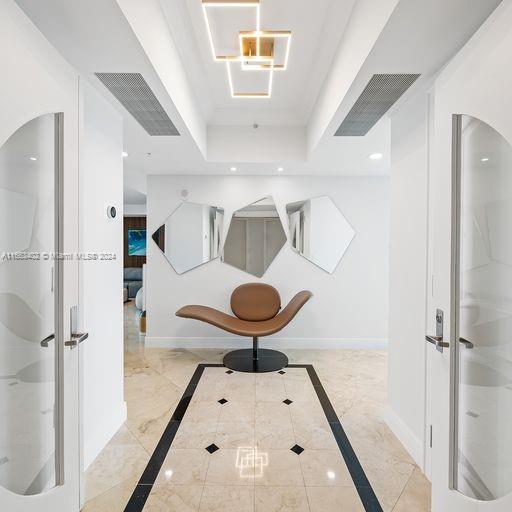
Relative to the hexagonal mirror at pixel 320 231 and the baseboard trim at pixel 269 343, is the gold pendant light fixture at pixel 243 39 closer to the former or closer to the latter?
the hexagonal mirror at pixel 320 231

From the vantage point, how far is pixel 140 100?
210 centimetres

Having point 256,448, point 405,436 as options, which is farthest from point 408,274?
point 256,448

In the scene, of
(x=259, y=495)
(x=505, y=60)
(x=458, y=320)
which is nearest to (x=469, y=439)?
(x=458, y=320)

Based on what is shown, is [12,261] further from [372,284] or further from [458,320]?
[372,284]

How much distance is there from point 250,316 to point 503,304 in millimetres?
3102

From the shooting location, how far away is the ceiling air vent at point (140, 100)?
1.83 m

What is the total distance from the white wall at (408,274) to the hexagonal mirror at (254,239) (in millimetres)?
2033

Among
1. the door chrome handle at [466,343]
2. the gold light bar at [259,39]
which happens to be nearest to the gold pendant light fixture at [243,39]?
the gold light bar at [259,39]

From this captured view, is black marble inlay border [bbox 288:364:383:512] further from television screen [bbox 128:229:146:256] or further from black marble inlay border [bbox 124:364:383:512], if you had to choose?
television screen [bbox 128:229:146:256]

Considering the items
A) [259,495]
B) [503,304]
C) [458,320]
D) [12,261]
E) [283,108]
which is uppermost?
[283,108]

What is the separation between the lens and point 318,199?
4.30 m

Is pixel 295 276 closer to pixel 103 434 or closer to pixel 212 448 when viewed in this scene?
pixel 212 448

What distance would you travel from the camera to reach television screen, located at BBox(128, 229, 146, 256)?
29.8ft

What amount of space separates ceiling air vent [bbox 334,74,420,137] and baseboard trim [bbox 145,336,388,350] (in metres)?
2.80
